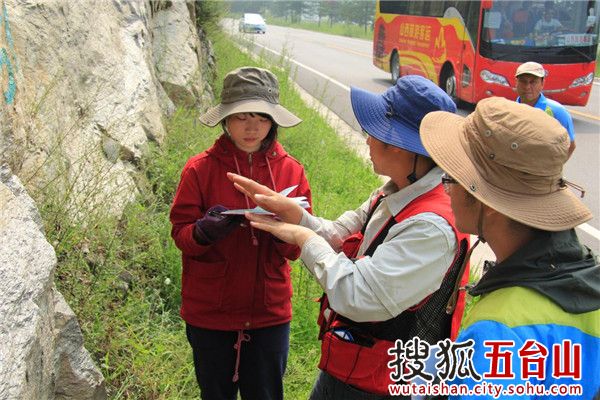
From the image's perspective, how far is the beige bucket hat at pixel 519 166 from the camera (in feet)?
4.49

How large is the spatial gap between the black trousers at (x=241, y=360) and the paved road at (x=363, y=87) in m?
4.13

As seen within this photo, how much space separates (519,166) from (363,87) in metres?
14.2

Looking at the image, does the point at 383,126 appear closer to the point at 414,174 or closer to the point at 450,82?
the point at 414,174

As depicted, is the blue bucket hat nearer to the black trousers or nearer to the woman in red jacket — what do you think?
the woman in red jacket

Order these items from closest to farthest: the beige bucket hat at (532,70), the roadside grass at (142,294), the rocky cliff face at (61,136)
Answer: the rocky cliff face at (61,136) → the roadside grass at (142,294) → the beige bucket hat at (532,70)

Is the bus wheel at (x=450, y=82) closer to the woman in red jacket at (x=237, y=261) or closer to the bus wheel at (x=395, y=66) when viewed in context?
the bus wheel at (x=395, y=66)

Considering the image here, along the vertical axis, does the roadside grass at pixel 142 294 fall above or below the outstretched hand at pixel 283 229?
below

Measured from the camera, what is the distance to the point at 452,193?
154cm

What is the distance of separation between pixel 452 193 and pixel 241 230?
108 centimetres

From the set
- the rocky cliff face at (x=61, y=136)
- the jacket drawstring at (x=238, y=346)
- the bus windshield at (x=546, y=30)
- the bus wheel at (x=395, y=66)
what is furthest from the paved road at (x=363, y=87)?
the jacket drawstring at (x=238, y=346)

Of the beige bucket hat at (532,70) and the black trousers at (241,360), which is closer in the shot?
the black trousers at (241,360)

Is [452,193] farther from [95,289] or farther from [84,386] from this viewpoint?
[95,289]

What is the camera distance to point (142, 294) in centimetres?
335

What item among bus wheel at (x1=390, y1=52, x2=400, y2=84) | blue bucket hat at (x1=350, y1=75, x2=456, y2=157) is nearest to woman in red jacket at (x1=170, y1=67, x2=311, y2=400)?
blue bucket hat at (x1=350, y1=75, x2=456, y2=157)
